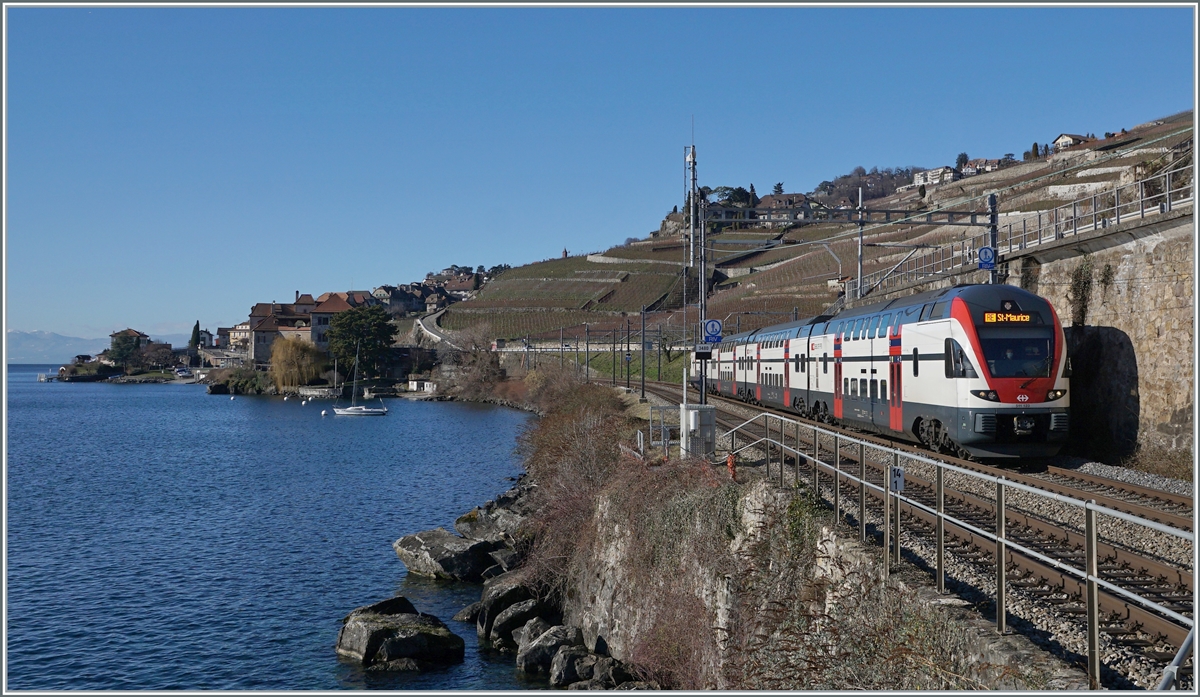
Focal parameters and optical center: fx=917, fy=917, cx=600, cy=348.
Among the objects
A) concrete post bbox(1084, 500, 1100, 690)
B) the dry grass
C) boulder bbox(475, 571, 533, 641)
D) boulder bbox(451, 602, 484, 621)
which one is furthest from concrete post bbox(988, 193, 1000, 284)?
concrete post bbox(1084, 500, 1100, 690)

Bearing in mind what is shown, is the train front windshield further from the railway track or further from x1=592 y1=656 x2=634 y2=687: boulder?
x1=592 y1=656 x2=634 y2=687: boulder

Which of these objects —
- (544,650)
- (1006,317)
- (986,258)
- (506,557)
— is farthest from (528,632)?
(986,258)

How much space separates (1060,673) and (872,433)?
69.6ft

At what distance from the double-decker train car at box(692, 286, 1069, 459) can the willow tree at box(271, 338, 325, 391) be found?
116 metres

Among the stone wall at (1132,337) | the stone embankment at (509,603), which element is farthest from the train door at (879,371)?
the stone embankment at (509,603)

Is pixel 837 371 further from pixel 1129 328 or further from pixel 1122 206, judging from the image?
pixel 1122 206

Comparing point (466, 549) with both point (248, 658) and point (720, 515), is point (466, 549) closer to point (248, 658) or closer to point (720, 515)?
point (248, 658)

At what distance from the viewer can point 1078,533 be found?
11820 millimetres

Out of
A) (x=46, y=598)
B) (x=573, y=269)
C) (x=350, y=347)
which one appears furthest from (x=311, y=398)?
(x=46, y=598)

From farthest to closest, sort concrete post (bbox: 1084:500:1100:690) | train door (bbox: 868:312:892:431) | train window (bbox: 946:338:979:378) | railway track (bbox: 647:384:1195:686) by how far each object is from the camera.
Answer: train door (bbox: 868:312:892:431)
train window (bbox: 946:338:979:378)
railway track (bbox: 647:384:1195:686)
concrete post (bbox: 1084:500:1100:690)

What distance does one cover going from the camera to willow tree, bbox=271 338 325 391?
132250 mm

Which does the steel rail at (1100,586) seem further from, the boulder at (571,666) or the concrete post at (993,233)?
the concrete post at (993,233)

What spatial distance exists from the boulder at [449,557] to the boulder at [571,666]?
29.8 ft

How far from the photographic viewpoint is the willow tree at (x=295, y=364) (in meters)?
132
